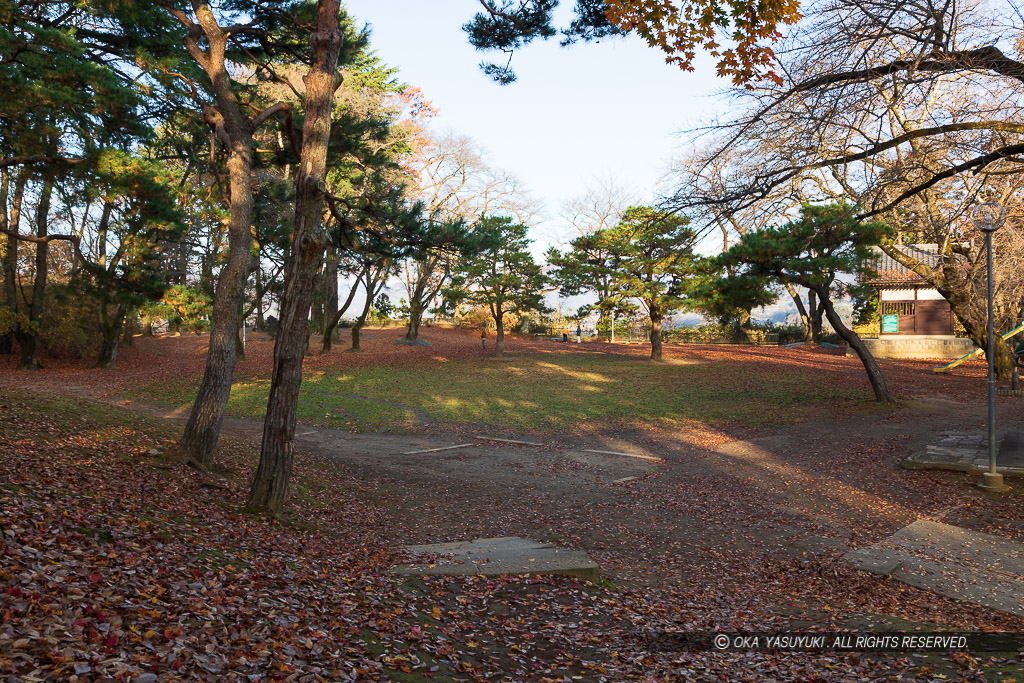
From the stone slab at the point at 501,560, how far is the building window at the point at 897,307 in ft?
102

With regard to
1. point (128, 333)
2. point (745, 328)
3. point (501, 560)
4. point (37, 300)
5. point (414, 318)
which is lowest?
point (501, 560)

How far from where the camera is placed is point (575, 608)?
5.80 m

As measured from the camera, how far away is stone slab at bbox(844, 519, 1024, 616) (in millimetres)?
6250

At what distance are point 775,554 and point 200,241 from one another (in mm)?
20186

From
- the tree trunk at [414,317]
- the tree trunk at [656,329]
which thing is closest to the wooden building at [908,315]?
the tree trunk at [656,329]

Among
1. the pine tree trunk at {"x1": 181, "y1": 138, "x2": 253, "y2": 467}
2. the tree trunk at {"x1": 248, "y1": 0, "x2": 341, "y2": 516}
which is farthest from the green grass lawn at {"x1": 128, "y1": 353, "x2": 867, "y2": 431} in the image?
the tree trunk at {"x1": 248, "y1": 0, "x2": 341, "y2": 516}

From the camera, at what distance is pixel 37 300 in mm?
20547

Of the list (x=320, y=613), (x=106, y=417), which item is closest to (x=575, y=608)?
(x=320, y=613)

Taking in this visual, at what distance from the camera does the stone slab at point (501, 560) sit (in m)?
6.37

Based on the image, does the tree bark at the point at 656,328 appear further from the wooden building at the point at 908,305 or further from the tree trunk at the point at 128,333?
the tree trunk at the point at 128,333

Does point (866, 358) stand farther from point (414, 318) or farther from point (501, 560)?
point (414, 318)

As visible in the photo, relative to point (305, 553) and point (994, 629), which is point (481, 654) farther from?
point (994, 629)

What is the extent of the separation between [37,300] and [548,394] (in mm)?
16542

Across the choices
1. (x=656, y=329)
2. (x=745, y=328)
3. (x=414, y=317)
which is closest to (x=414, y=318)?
(x=414, y=317)
